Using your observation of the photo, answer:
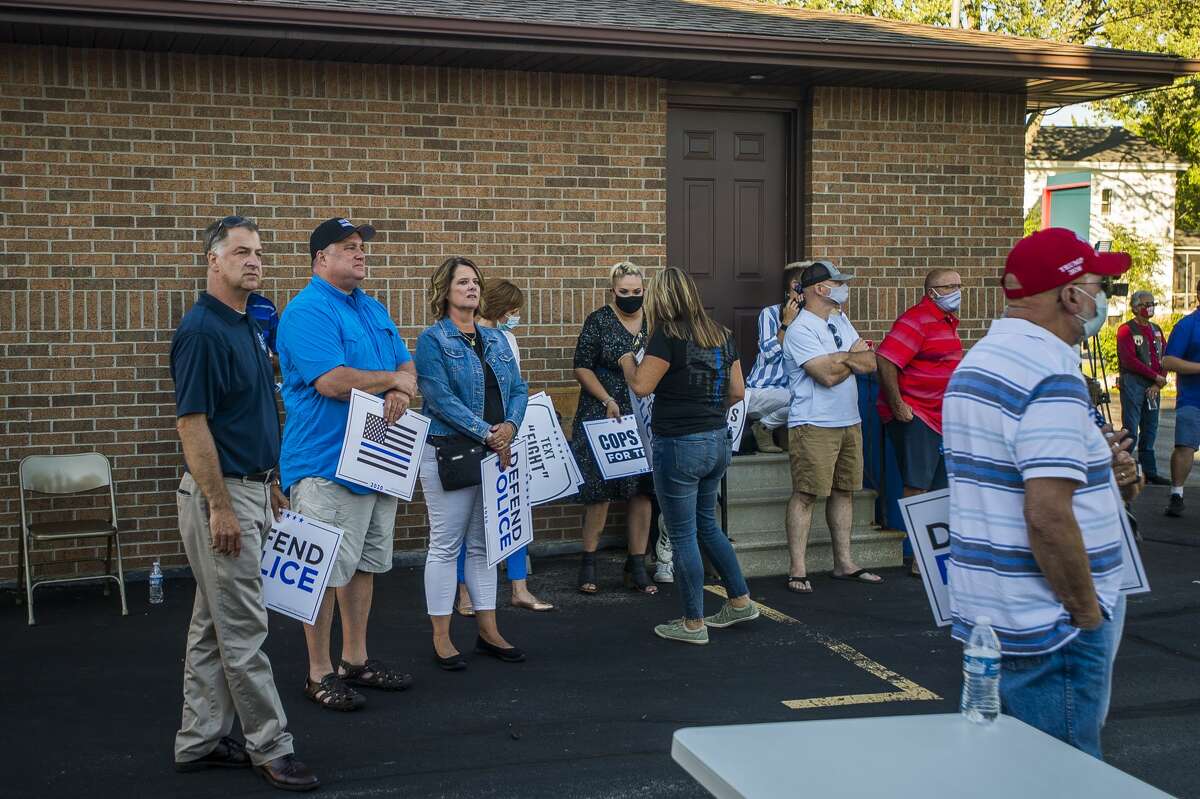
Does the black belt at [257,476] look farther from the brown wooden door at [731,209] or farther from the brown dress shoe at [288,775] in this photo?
the brown wooden door at [731,209]

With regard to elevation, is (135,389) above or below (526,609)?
above

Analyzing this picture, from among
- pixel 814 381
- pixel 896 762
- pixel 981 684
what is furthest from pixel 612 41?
pixel 896 762

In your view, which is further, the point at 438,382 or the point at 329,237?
the point at 438,382

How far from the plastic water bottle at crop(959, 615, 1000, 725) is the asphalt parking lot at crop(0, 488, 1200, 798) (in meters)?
2.12

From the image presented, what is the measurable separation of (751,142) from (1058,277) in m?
6.86

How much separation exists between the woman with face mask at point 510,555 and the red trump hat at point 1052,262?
3.87 metres

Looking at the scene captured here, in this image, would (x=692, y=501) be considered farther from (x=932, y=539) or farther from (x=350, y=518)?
(x=932, y=539)

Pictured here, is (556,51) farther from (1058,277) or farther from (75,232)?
(1058,277)

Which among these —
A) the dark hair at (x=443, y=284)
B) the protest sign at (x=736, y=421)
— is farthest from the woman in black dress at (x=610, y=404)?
the dark hair at (x=443, y=284)

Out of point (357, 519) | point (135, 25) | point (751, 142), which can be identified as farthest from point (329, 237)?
point (751, 142)

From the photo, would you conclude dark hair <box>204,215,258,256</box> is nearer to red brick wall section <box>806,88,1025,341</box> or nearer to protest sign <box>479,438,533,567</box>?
protest sign <box>479,438,533,567</box>

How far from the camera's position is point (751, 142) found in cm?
977

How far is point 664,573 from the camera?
816 cm

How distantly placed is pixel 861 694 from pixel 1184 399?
6396 mm
